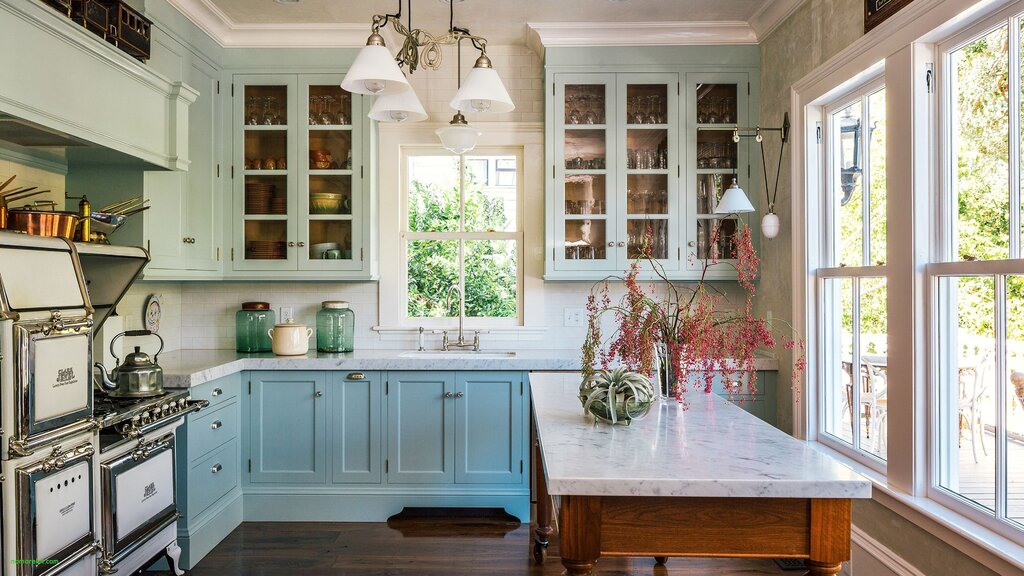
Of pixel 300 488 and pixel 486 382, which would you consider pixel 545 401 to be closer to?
pixel 486 382

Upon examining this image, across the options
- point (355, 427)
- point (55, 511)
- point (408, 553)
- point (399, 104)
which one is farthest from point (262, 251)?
point (55, 511)

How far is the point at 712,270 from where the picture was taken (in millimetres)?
3814

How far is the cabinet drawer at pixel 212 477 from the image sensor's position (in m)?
3.07

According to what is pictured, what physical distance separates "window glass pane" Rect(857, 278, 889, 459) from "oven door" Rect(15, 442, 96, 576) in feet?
9.80

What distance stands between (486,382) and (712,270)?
1500 mm

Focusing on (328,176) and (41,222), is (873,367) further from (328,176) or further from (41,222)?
(41,222)

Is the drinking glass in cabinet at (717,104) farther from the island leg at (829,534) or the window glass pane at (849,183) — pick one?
the island leg at (829,534)

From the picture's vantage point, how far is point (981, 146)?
213 centimetres

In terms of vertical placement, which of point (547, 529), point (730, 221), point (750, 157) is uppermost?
point (750, 157)

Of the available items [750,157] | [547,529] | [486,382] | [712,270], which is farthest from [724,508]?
[750,157]

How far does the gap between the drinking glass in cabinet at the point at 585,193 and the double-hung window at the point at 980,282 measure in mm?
1882

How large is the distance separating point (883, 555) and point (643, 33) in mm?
2971

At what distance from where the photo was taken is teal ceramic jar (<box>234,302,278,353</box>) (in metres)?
4.00

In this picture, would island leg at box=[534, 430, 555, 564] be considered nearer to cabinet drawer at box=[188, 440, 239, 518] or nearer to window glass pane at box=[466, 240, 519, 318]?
window glass pane at box=[466, 240, 519, 318]
